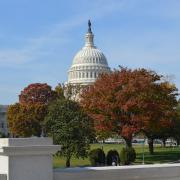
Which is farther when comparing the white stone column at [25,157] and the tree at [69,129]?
the tree at [69,129]

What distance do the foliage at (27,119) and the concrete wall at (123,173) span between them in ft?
265

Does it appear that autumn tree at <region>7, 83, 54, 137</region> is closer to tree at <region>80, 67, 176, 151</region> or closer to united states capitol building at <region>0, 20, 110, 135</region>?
tree at <region>80, 67, 176, 151</region>

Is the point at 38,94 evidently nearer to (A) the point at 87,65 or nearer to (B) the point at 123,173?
(A) the point at 87,65

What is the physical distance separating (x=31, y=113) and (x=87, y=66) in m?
67.3

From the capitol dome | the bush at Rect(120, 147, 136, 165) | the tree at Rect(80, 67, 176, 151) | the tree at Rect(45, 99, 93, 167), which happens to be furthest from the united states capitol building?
the tree at Rect(45, 99, 93, 167)

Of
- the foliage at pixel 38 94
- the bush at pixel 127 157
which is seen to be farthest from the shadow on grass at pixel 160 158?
the foliage at pixel 38 94

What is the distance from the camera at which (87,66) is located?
157m

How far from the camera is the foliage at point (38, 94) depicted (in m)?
99.9

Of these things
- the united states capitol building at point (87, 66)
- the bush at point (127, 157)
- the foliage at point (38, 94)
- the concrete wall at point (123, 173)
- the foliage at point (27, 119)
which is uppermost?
the united states capitol building at point (87, 66)

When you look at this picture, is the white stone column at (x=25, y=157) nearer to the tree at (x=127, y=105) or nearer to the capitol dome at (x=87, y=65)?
the tree at (x=127, y=105)

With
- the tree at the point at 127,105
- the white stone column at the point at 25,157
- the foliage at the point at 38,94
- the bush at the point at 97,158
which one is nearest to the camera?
the white stone column at the point at 25,157

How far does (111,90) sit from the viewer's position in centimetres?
4728

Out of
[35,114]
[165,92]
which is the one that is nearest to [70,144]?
[165,92]

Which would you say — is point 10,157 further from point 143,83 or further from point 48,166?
point 143,83
